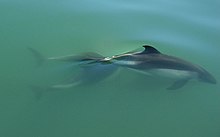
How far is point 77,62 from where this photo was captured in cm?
414

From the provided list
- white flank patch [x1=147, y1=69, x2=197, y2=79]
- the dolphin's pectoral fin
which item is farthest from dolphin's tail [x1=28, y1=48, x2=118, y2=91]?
the dolphin's pectoral fin

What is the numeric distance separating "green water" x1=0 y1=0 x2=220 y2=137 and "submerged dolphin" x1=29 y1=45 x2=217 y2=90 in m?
0.09

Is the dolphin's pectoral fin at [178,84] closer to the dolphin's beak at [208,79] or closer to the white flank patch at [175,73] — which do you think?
the white flank patch at [175,73]

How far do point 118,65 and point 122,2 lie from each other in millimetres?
1215

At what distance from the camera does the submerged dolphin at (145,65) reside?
161 inches

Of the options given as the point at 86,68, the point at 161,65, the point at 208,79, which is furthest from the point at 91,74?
the point at 208,79

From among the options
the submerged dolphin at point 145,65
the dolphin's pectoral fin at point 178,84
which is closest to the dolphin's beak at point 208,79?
the submerged dolphin at point 145,65

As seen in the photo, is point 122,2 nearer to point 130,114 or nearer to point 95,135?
point 130,114

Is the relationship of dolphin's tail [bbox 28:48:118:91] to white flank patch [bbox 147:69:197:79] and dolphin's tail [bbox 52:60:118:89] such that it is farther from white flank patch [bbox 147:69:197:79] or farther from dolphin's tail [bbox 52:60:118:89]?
white flank patch [bbox 147:69:197:79]

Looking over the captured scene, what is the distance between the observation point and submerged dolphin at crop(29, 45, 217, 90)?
4078 mm

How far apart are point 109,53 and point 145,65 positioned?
1.51 feet

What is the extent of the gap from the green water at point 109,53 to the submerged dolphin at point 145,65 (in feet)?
0.30

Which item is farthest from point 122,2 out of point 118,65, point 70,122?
point 70,122

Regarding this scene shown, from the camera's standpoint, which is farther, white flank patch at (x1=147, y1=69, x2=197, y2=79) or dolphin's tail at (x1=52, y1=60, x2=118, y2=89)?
white flank patch at (x1=147, y1=69, x2=197, y2=79)
